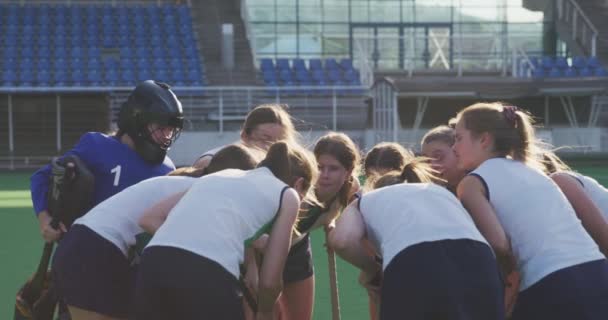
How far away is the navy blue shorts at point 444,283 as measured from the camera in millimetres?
4023

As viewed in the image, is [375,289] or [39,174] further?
[39,174]

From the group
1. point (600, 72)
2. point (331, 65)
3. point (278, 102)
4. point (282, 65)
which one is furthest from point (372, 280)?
point (600, 72)

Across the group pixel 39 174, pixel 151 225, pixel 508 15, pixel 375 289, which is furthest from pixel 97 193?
pixel 508 15

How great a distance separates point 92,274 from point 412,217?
1.57 m

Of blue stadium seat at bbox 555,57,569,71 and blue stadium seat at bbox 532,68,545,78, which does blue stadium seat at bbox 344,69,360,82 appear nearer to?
blue stadium seat at bbox 532,68,545,78

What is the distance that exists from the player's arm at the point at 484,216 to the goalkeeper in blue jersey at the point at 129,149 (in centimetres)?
177

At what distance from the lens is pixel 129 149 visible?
5.53m

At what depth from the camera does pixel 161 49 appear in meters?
30.9

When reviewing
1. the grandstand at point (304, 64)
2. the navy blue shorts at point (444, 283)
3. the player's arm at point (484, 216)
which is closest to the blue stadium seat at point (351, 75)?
the grandstand at point (304, 64)

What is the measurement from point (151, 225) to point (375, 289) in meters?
1.26

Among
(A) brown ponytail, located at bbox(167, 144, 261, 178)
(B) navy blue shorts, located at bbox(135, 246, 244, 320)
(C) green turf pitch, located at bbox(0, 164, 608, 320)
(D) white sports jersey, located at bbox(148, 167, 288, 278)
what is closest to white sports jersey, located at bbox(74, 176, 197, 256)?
(A) brown ponytail, located at bbox(167, 144, 261, 178)

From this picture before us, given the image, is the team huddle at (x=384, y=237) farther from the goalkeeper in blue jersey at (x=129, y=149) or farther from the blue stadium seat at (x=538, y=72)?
the blue stadium seat at (x=538, y=72)

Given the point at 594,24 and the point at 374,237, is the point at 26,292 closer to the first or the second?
the point at 374,237

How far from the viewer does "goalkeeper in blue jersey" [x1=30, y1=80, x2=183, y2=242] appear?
544cm
